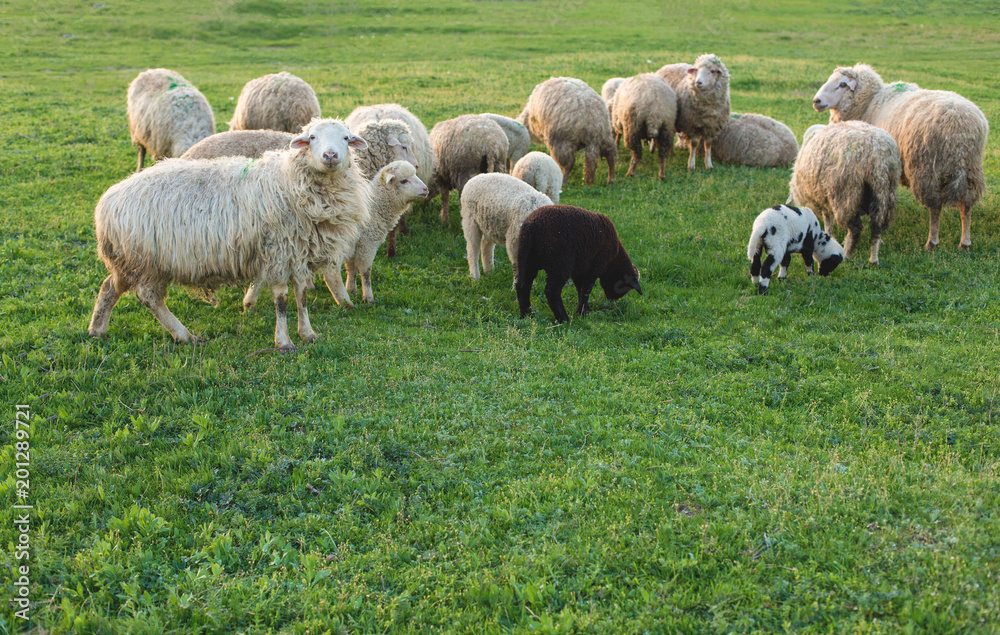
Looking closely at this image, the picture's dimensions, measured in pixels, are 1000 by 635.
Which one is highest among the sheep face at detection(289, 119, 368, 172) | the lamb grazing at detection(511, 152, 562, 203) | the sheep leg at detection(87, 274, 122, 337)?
the sheep face at detection(289, 119, 368, 172)

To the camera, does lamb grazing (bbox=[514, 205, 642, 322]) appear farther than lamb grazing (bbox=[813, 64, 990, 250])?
No

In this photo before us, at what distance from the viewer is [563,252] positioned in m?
7.72

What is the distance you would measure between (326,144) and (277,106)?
6046 millimetres

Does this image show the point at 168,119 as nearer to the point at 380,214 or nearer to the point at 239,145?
the point at 239,145

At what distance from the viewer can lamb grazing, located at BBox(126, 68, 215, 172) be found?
12.4 m

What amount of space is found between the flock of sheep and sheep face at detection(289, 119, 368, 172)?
2 centimetres

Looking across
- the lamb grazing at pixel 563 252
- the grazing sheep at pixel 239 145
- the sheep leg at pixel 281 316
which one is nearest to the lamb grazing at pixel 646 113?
the lamb grazing at pixel 563 252

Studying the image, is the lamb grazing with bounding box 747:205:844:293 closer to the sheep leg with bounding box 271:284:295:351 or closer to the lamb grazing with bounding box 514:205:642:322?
the lamb grazing with bounding box 514:205:642:322

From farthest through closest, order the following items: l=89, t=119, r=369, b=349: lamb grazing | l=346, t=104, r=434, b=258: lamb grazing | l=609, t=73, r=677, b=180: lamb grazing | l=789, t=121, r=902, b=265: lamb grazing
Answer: l=609, t=73, r=677, b=180: lamb grazing → l=346, t=104, r=434, b=258: lamb grazing → l=789, t=121, r=902, b=265: lamb grazing → l=89, t=119, r=369, b=349: lamb grazing

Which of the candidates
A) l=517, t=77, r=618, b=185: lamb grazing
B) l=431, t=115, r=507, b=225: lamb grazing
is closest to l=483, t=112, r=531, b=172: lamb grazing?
l=517, t=77, r=618, b=185: lamb grazing

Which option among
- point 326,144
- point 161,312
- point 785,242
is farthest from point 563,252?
point 161,312

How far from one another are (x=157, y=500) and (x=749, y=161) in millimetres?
13336

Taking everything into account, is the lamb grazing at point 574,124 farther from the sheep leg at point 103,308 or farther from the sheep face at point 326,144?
the sheep leg at point 103,308

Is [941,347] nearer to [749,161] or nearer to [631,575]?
[631,575]
